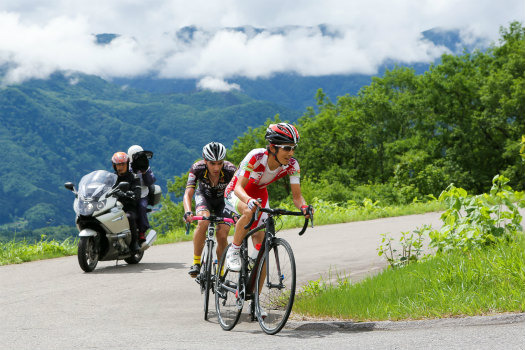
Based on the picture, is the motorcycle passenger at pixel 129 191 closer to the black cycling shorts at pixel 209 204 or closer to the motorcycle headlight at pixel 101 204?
the motorcycle headlight at pixel 101 204

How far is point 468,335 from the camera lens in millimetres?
4863

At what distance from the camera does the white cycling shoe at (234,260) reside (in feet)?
19.8

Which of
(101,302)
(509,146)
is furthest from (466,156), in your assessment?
(101,302)

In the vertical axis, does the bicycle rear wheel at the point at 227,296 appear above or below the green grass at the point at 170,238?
below

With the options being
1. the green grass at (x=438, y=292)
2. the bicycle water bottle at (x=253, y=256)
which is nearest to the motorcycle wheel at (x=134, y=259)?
the green grass at (x=438, y=292)

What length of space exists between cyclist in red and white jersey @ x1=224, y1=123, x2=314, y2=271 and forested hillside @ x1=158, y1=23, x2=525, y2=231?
32425 mm

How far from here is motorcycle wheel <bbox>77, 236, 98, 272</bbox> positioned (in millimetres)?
9984

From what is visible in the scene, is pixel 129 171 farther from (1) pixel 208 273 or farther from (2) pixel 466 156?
(2) pixel 466 156

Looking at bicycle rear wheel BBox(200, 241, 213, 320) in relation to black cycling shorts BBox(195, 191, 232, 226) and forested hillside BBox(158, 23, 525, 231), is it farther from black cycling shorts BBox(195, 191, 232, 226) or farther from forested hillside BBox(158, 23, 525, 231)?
forested hillside BBox(158, 23, 525, 231)

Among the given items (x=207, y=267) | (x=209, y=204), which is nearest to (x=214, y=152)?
(x=209, y=204)

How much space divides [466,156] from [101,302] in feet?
167

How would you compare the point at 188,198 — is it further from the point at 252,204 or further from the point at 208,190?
the point at 252,204

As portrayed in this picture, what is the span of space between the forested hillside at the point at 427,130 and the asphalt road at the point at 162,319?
28412mm

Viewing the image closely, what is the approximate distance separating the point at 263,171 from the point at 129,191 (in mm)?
5292
